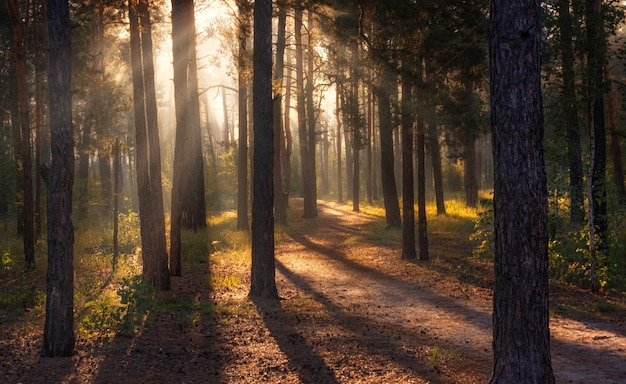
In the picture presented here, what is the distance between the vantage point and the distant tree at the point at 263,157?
1080cm

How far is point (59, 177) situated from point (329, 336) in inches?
176

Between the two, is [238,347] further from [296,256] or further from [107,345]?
[296,256]

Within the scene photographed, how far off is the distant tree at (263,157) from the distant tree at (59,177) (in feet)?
13.7

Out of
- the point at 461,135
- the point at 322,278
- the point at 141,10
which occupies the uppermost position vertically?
the point at 141,10

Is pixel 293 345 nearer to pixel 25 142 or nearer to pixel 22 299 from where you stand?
pixel 22 299

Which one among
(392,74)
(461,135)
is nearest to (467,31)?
(392,74)

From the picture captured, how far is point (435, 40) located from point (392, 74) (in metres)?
1.37

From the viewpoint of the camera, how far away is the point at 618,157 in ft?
70.1

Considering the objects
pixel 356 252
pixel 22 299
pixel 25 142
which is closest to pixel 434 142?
pixel 356 252

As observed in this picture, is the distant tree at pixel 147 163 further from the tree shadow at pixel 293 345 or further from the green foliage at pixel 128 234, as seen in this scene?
the green foliage at pixel 128 234

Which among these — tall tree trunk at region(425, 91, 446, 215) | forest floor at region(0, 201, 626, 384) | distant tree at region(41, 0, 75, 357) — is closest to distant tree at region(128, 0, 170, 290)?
forest floor at region(0, 201, 626, 384)

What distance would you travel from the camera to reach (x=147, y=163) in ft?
38.1

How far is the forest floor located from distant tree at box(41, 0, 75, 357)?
77 centimetres

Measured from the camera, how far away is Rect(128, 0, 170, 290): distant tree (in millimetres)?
11438
